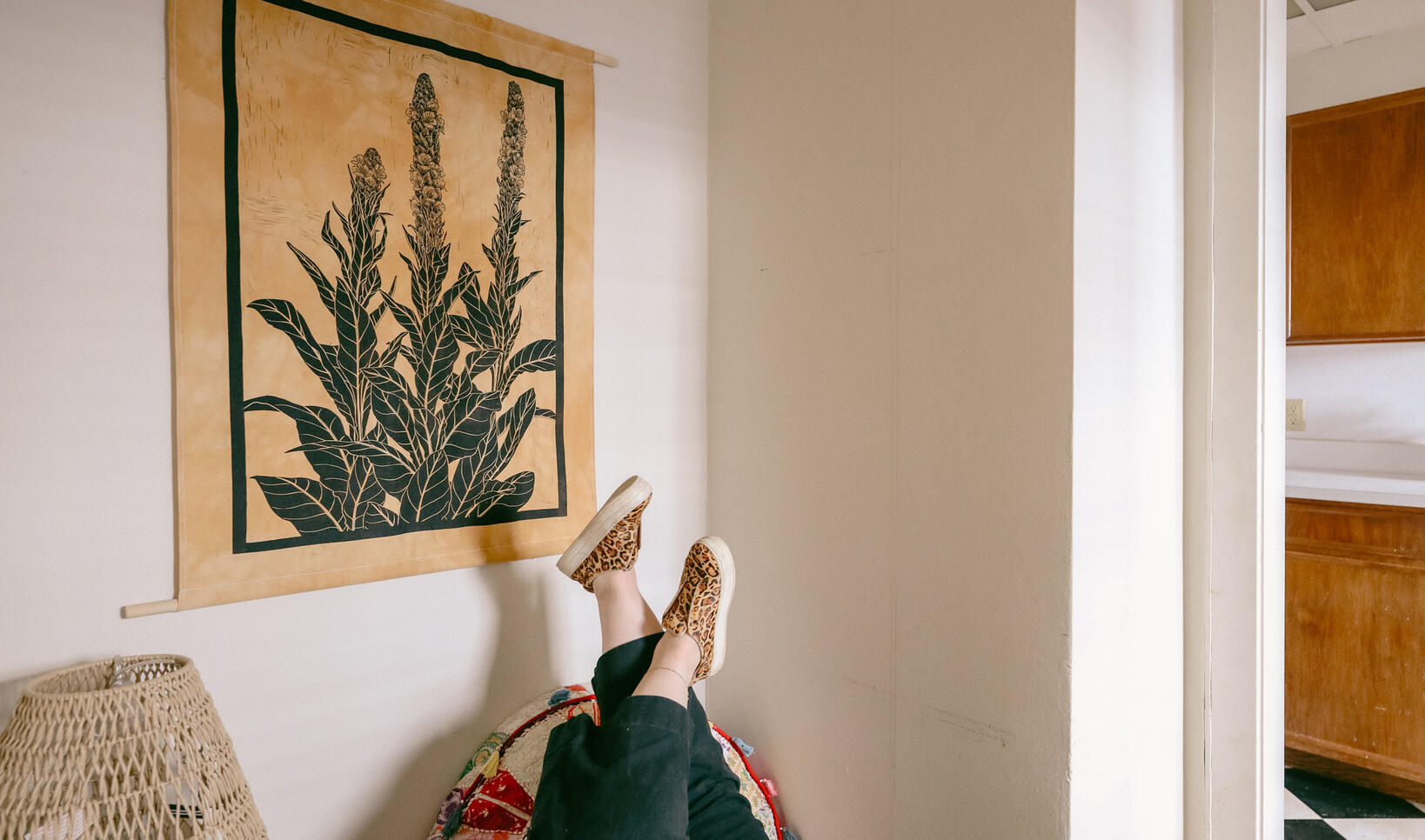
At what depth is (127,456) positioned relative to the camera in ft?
3.48

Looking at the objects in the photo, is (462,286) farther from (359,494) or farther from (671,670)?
(671,670)

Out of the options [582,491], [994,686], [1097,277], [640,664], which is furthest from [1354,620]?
[582,491]

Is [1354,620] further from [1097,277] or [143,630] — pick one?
[143,630]

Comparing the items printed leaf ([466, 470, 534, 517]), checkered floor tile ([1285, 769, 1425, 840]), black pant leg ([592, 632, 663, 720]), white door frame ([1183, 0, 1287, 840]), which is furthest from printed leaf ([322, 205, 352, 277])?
checkered floor tile ([1285, 769, 1425, 840])

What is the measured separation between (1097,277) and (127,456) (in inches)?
58.4

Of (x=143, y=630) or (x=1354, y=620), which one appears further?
(x=1354, y=620)

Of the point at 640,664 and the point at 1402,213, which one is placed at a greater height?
the point at 1402,213

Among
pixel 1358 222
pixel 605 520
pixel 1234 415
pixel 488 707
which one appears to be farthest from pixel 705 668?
pixel 1358 222

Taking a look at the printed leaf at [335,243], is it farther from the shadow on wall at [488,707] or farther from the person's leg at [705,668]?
the person's leg at [705,668]

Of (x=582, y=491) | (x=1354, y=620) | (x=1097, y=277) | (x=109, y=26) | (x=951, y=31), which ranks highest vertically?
(x=951, y=31)

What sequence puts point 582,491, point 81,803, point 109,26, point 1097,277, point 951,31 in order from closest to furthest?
1. point 81,803
2. point 109,26
3. point 1097,277
4. point 951,31
5. point 582,491

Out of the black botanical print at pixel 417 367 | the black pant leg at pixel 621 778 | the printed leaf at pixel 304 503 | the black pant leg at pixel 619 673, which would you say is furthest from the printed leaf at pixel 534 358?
the black pant leg at pixel 621 778

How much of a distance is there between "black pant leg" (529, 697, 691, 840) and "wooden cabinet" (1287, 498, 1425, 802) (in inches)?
42.4

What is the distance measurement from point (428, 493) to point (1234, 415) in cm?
144
